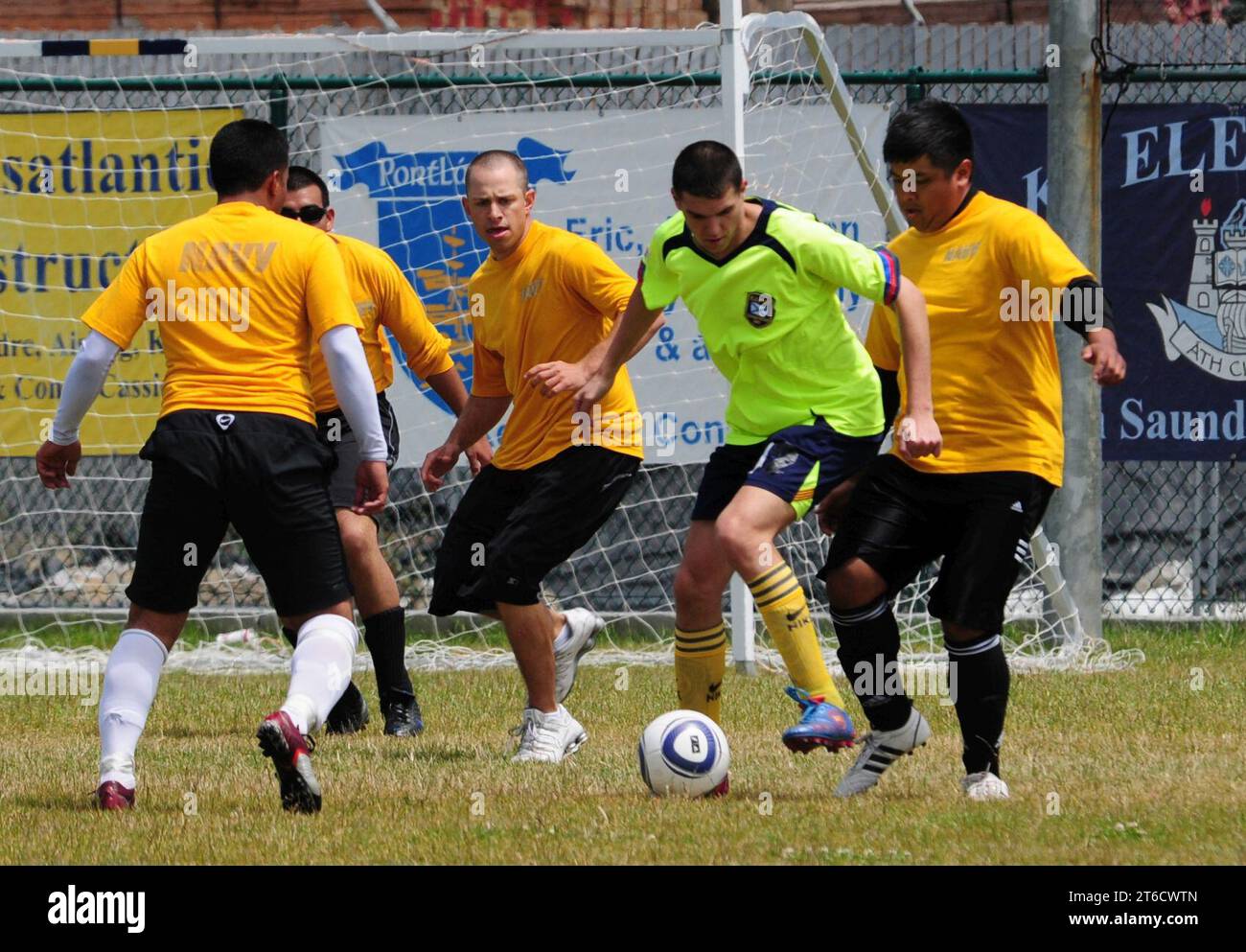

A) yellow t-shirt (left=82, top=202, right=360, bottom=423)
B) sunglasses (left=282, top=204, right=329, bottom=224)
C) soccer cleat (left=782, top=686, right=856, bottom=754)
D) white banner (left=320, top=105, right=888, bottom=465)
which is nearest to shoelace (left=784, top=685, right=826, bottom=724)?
soccer cleat (left=782, top=686, right=856, bottom=754)

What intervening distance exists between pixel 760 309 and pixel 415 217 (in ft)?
17.1

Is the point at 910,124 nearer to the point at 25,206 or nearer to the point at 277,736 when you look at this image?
the point at 277,736

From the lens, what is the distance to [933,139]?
5.63 meters

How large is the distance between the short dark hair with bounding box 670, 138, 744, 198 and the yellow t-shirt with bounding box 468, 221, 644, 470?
4.13 feet

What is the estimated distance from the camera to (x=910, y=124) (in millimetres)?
5668

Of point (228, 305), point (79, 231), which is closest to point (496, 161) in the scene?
point (228, 305)

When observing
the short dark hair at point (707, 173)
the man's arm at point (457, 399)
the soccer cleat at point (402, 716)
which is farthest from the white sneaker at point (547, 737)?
the short dark hair at point (707, 173)

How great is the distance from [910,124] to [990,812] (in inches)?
81.5

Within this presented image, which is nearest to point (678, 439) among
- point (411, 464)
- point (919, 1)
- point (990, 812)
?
point (411, 464)

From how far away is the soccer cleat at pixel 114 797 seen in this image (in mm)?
5727

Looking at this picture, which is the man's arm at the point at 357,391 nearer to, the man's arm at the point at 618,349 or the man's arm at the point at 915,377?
the man's arm at the point at 618,349

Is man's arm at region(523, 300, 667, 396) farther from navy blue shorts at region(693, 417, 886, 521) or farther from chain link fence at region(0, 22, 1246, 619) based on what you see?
chain link fence at region(0, 22, 1246, 619)

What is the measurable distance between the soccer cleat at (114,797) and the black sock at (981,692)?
8.42 feet

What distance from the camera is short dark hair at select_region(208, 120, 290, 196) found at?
5844 millimetres
